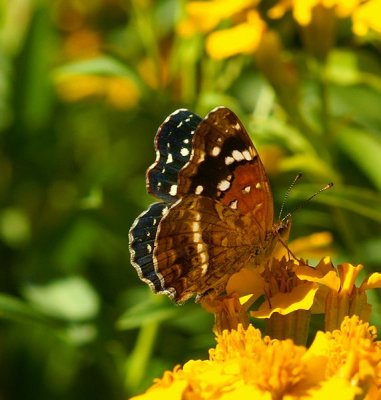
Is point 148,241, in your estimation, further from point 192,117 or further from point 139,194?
point 139,194

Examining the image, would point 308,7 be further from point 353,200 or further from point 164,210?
point 164,210

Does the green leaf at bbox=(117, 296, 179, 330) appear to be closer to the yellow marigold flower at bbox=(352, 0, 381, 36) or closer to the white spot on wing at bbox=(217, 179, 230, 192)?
the white spot on wing at bbox=(217, 179, 230, 192)

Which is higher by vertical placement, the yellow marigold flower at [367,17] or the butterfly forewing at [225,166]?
the yellow marigold flower at [367,17]

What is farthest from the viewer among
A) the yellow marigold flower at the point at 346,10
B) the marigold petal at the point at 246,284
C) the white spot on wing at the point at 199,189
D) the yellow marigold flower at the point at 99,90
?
the yellow marigold flower at the point at 99,90

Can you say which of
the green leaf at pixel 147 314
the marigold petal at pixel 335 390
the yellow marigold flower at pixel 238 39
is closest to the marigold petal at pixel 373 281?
the marigold petal at pixel 335 390

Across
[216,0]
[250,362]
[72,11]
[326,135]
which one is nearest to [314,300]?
[250,362]

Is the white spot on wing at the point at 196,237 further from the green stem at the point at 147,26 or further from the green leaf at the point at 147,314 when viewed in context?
the green stem at the point at 147,26

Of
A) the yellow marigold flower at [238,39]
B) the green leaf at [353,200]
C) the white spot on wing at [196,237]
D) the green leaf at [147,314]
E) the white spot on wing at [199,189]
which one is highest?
the yellow marigold flower at [238,39]

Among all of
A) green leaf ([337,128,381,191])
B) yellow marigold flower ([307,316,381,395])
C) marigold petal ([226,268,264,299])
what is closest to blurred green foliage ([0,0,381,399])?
green leaf ([337,128,381,191])

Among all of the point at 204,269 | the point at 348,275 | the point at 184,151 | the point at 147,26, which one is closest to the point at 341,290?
the point at 348,275

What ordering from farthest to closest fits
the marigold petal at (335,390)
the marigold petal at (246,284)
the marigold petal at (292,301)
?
the marigold petal at (246,284)
the marigold petal at (292,301)
the marigold petal at (335,390)
